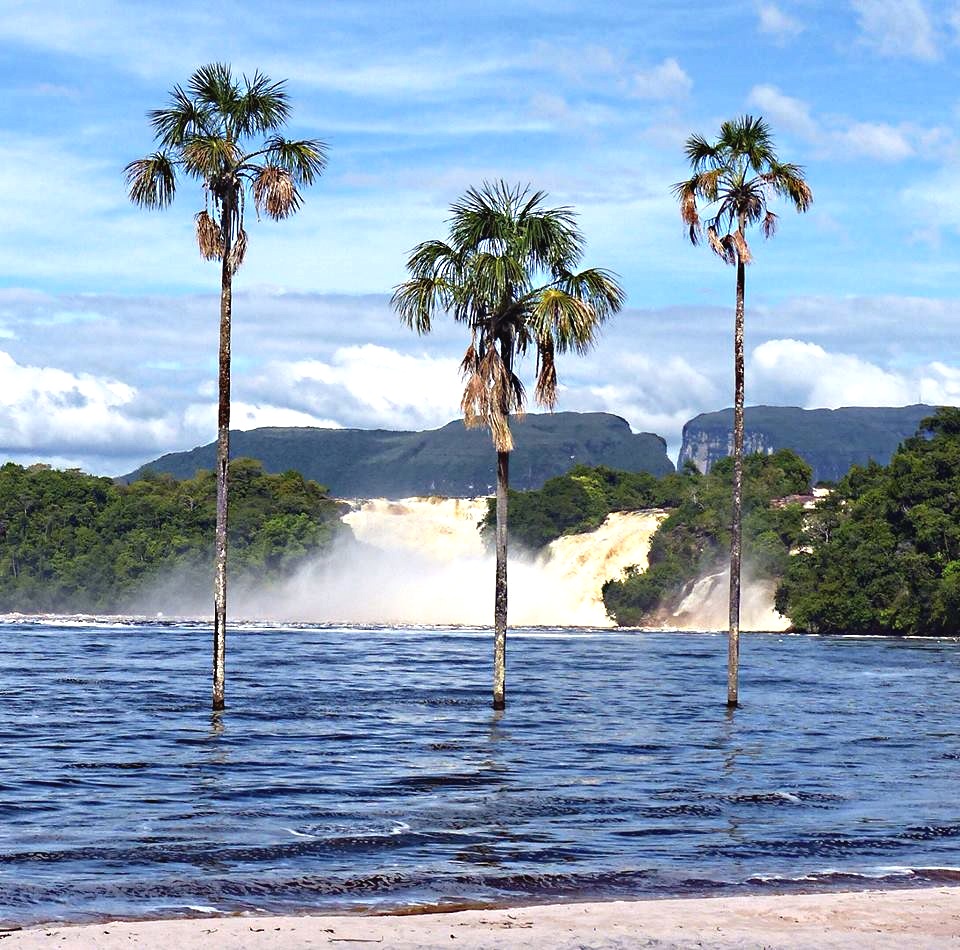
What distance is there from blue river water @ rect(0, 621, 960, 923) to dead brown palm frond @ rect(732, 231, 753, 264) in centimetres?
1072

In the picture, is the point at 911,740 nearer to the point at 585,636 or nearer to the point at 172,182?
the point at 172,182

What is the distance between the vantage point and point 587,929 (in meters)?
13.6

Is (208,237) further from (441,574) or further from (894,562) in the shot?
(441,574)

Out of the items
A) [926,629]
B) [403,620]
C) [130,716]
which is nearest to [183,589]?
[403,620]

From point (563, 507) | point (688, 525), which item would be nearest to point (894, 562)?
point (688, 525)

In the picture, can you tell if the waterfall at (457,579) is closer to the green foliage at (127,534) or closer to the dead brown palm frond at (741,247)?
the green foliage at (127,534)

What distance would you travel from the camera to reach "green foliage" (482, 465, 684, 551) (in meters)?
145

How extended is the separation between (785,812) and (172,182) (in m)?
18.0

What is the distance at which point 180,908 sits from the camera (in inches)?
600

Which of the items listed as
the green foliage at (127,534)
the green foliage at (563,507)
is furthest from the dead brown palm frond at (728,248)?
the green foliage at (127,534)

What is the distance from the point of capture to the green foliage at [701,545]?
116 metres

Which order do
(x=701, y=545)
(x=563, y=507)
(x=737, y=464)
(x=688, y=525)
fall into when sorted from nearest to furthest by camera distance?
(x=737, y=464) → (x=701, y=545) → (x=688, y=525) → (x=563, y=507)

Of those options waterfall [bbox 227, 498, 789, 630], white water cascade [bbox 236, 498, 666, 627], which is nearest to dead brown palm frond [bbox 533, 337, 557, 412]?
waterfall [bbox 227, 498, 789, 630]

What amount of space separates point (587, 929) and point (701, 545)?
11087 centimetres
